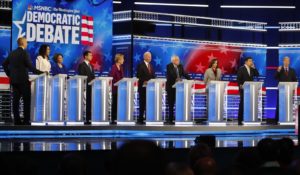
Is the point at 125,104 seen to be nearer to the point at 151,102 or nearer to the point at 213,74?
the point at 151,102

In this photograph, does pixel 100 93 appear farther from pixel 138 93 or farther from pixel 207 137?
pixel 207 137

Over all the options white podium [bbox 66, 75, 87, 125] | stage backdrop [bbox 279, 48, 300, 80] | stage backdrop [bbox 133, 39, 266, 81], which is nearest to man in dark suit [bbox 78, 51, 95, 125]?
white podium [bbox 66, 75, 87, 125]

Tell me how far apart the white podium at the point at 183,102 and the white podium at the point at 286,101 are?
214 centimetres

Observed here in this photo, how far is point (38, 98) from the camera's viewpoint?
1175 centimetres

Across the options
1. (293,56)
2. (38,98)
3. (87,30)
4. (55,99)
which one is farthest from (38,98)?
(293,56)

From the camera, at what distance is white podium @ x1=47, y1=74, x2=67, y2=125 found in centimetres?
1186

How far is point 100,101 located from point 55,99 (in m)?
0.92

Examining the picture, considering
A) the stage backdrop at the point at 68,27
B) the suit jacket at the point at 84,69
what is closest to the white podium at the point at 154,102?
the suit jacket at the point at 84,69

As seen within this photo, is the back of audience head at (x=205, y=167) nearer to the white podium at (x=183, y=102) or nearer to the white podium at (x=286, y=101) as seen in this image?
the white podium at (x=183, y=102)

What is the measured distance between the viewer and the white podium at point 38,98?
11695mm

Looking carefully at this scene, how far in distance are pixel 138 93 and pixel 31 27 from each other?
2.53 m

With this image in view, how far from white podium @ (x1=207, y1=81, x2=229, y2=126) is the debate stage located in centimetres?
30

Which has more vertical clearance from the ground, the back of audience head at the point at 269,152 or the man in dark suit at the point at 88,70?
the man in dark suit at the point at 88,70

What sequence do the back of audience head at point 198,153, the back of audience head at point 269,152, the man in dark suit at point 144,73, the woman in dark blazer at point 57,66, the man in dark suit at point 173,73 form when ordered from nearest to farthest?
the back of audience head at point 198,153 → the back of audience head at point 269,152 → the woman in dark blazer at point 57,66 → the man in dark suit at point 144,73 → the man in dark suit at point 173,73
